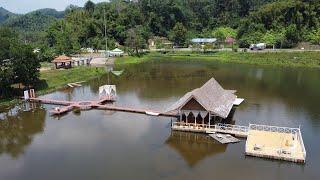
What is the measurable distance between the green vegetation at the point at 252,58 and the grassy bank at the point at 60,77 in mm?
14217

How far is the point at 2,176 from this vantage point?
81.8 feet


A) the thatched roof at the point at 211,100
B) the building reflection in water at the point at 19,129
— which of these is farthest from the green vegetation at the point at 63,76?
the thatched roof at the point at 211,100

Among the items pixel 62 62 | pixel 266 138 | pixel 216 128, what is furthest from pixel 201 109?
pixel 62 62

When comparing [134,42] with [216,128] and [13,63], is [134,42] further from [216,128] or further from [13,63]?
[216,128]

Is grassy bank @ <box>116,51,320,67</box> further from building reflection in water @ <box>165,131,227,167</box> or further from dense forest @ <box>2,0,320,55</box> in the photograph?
building reflection in water @ <box>165,131,227,167</box>

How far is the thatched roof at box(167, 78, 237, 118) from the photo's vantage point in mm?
31594

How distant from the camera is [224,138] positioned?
30.4 meters

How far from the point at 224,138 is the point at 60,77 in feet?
111

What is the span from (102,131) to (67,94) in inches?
694

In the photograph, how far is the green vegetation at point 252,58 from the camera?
7200cm

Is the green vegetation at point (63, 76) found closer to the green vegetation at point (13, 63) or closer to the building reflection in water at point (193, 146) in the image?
the green vegetation at point (13, 63)

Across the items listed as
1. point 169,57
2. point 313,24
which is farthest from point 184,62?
point 313,24

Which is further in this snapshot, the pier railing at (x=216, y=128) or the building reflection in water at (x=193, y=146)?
the pier railing at (x=216, y=128)

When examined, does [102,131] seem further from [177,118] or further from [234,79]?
[234,79]
